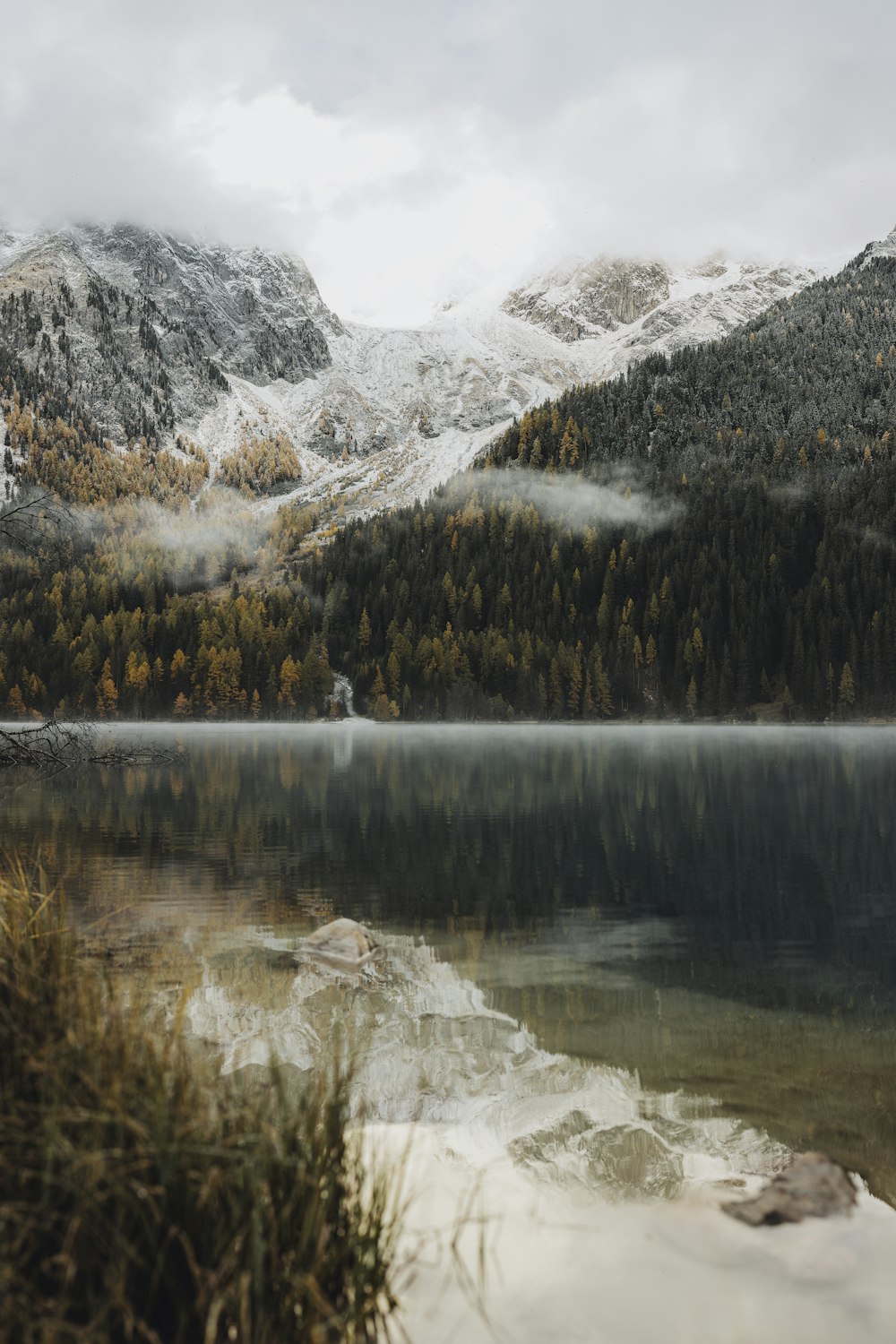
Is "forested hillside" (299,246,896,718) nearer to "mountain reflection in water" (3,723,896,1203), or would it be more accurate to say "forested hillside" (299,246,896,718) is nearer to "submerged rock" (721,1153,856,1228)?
"mountain reflection in water" (3,723,896,1203)

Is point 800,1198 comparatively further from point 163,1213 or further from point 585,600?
point 585,600

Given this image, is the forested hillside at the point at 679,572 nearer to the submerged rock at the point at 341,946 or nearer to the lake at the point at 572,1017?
the lake at the point at 572,1017

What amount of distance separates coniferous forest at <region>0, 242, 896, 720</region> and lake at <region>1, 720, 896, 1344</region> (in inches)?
4403

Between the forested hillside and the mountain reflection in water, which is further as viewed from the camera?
the forested hillside

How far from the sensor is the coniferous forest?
5413 inches

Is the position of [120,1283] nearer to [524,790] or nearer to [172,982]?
[172,982]

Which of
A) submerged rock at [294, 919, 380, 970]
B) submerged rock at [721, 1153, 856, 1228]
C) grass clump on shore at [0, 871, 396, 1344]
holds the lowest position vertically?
submerged rock at [294, 919, 380, 970]

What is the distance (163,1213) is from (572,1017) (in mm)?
8838

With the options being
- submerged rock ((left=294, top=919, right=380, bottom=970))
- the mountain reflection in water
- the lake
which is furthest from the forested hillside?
submerged rock ((left=294, top=919, right=380, bottom=970))

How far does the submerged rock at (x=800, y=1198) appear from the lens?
21.3 ft

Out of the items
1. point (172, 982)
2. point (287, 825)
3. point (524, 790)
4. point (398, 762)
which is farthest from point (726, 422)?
point (172, 982)

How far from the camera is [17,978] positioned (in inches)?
199

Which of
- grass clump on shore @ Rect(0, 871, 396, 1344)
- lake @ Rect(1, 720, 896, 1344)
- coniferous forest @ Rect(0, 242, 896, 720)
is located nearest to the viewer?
grass clump on shore @ Rect(0, 871, 396, 1344)

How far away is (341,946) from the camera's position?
13406 millimetres
